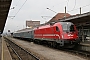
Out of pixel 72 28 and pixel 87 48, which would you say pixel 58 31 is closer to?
pixel 72 28

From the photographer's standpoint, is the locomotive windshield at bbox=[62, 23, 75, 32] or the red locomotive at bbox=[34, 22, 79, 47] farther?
the locomotive windshield at bbox=[62, 23, 75, 32]

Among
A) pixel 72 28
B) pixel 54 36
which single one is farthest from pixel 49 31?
pixel 72 28

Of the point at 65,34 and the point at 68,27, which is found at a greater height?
the point at 68,27

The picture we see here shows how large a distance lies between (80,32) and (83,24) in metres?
3.98

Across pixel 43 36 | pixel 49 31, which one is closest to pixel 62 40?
pixel 49 31

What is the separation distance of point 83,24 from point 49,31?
14.1 feet

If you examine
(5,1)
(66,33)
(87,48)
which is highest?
(5,1)

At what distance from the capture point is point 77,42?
65.2 feet

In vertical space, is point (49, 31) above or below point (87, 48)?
above

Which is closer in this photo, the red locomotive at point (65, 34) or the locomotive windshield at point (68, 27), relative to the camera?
the red locomotive at point (65, 34)

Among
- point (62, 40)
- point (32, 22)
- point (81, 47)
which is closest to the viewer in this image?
point (62, 40)

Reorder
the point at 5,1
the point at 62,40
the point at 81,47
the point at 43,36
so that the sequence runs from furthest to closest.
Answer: the point at 43,36, the point at 5,1, the point at 81,47, the point at 62,40

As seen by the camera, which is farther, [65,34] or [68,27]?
[68,27]

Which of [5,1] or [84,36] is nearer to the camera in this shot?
[5,1]
